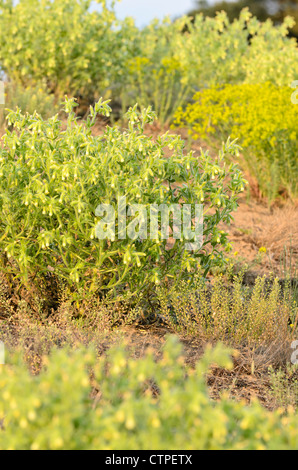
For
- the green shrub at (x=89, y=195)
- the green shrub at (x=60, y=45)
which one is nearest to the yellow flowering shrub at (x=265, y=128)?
the green shrub at (x=60, y=45)

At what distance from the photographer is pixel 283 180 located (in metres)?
5.92

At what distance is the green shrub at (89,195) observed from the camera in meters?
2.84

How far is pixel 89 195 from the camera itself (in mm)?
2908

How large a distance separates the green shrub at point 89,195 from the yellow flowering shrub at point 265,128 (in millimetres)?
2511

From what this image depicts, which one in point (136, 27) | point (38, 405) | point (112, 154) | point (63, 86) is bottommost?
point (38, 405)

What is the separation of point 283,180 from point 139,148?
3426mm

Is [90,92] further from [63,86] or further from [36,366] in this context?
[36,366]
